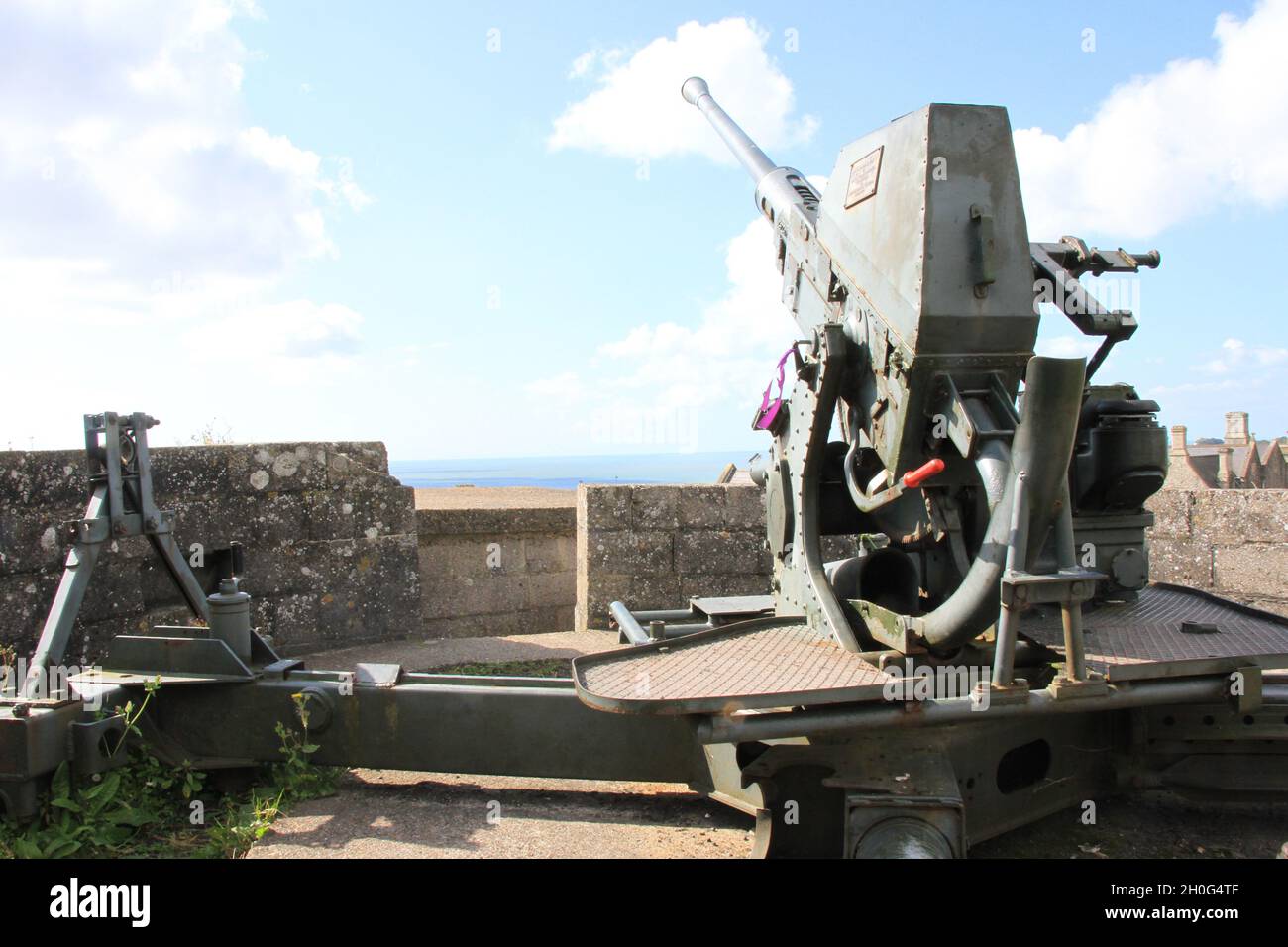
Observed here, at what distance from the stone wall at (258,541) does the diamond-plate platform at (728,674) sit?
10.9 ft

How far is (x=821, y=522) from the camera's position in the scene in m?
4.22

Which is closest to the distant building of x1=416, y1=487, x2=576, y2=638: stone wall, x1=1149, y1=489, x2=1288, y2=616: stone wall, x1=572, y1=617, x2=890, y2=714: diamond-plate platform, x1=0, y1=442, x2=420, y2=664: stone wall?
x1=1149, y1=489, x2=1288, y2=616: stone wall

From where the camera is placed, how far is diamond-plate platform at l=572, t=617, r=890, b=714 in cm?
279

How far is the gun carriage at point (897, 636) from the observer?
114 inches

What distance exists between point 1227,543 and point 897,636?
16.3ft

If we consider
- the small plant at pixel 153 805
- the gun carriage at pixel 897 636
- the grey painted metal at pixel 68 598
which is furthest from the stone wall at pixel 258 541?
the small plant at pixel 153 805

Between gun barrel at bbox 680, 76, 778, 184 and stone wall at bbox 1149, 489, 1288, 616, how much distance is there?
3943mm

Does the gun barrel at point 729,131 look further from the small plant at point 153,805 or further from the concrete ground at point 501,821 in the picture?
the small plant at point 153,805

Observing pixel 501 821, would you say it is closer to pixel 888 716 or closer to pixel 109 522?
pixel 888 716

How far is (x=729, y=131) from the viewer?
5801mm

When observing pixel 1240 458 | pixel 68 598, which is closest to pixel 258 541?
pixel 68 598

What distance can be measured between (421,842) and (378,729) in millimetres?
529
